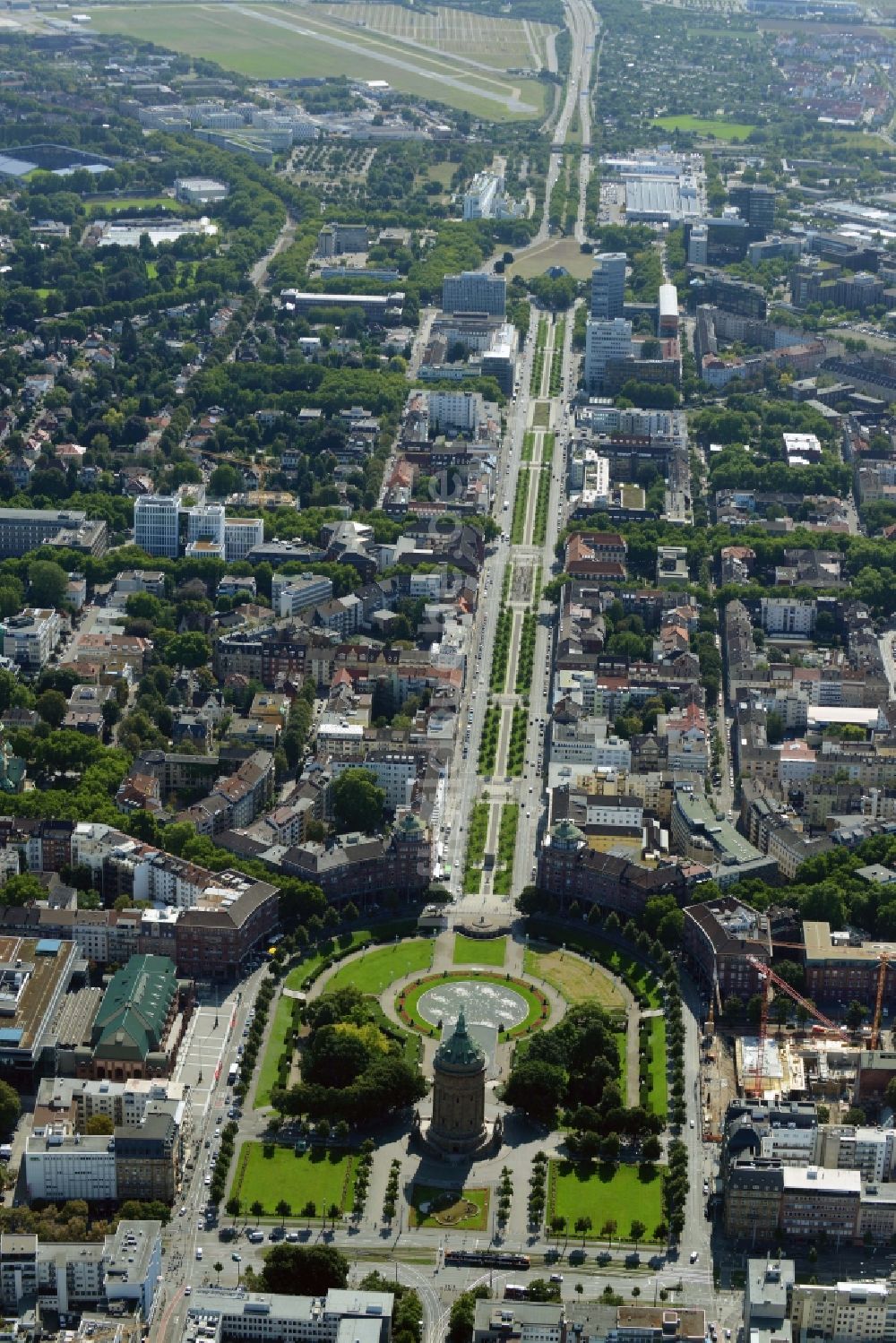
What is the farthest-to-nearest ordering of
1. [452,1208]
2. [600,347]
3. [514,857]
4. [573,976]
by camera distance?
1. [600,347]
2. [514,857]
3. [573,976]
4. [452,1208]

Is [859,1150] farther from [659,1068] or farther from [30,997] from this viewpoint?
[30,997]

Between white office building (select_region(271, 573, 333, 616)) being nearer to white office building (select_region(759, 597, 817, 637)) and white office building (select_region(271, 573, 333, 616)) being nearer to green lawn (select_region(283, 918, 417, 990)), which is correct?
white office building (select_region(759, 597, 817, 637))

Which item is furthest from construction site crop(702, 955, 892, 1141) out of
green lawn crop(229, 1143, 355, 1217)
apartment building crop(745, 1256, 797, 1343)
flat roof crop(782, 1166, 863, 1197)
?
green lawn crop(229, 1143, 355, 1217)

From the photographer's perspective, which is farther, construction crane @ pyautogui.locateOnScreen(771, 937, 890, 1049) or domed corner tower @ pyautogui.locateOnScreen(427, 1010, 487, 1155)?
construction crane @ pyautogui.locateOnScreen(771, 937, 890, 1049)

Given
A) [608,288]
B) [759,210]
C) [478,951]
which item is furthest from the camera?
[759,210]

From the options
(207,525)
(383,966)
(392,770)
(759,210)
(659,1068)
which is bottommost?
(383,966)

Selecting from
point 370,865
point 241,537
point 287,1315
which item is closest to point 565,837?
point 370,865

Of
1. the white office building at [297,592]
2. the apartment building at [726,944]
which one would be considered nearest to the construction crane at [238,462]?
the white office building at [297,592]
